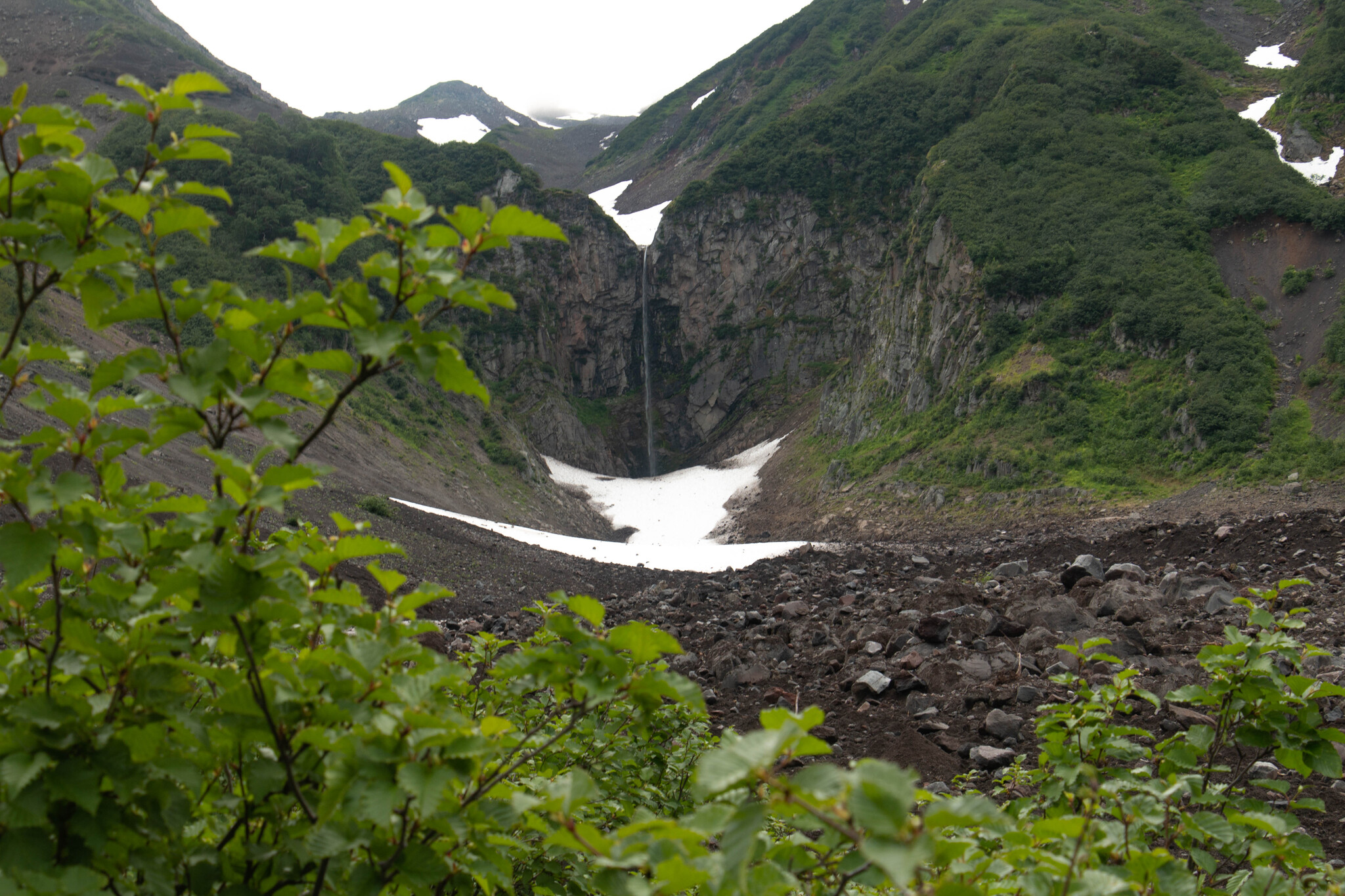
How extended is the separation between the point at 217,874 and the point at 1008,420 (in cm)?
2899

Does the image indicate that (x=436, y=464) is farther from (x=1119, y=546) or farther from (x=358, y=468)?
(x=1119, y=546)

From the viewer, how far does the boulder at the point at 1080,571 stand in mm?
10031

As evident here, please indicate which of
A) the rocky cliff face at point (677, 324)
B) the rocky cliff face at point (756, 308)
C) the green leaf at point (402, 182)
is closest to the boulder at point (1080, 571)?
the green leaf at point (402, 182)

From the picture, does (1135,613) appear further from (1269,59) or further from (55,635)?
(1269,59)

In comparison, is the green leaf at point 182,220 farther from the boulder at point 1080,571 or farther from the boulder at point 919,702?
the boulder at point 1080,571

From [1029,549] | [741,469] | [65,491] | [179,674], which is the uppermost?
[65,491]

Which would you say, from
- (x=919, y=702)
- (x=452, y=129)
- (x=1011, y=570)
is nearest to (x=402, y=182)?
(x=919, y=702)

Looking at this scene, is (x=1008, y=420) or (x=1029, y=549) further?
(x=1008, y=420)

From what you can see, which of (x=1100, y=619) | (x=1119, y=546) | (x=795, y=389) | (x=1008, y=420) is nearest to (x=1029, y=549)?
(x=1119, y=546)

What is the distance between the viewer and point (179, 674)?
1.43 meters

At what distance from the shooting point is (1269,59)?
41.2 meters

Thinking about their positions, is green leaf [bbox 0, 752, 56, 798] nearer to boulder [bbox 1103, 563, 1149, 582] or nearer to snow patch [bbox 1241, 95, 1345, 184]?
boulder [bbox 1103, 563, 1149, 582]

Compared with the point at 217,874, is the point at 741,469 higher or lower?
lower

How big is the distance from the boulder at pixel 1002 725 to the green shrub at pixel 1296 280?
26834mm
